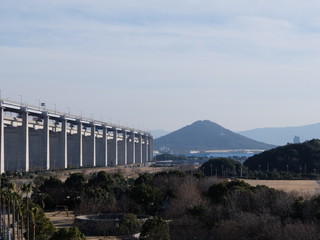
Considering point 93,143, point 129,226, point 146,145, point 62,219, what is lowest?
point 129,226

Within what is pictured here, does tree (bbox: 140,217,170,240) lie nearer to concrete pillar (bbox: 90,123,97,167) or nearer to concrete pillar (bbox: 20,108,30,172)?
concrete pillar (bbox: 20,108,30,172)

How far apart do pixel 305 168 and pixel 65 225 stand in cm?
5370

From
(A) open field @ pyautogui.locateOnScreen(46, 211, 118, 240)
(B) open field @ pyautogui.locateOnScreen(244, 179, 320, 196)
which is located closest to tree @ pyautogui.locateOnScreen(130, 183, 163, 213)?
(A) open field @ pyautogui.locateOnScreen(46, 211, 118, 240)

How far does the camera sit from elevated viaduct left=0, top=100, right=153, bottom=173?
8038cm

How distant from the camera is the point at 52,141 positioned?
99250 millimetres

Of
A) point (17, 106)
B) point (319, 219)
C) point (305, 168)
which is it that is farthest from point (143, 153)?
point (319, 219)

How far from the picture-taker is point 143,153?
6250 inches

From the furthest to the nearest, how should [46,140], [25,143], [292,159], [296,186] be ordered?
1. [292,159]
2. [46,140]
3. [25,143]
4. [296,186]

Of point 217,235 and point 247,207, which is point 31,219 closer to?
point 217,235

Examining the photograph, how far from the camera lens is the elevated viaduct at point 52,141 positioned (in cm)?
8038

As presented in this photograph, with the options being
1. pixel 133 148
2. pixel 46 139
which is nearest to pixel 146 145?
pixel 133 148

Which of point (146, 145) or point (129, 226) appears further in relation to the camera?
point (146, 145)

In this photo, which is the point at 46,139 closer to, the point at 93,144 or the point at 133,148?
the point at 93,144

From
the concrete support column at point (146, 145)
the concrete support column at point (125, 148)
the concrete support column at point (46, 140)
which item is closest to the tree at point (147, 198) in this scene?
the concrete support column at point (46, 140)
